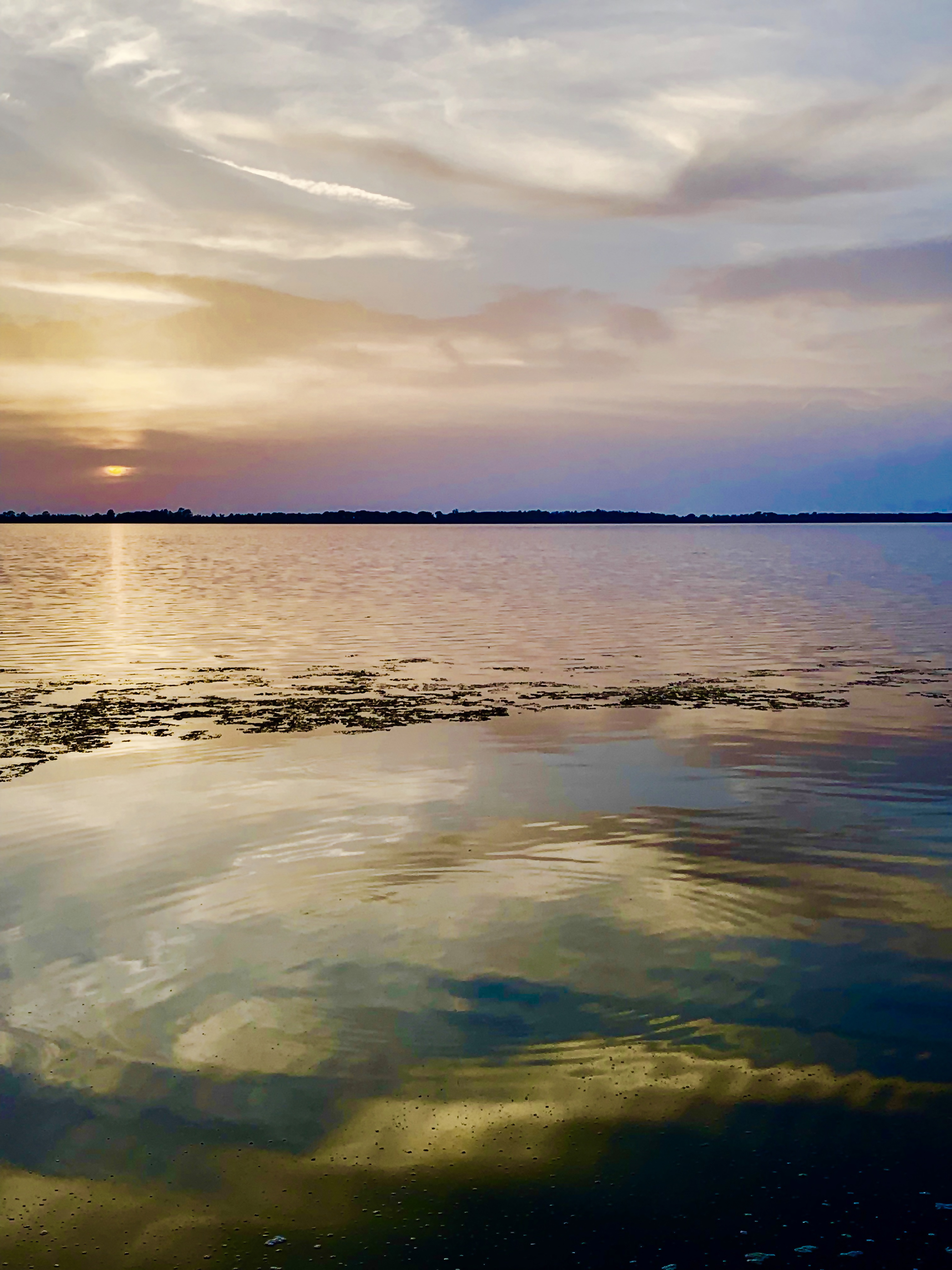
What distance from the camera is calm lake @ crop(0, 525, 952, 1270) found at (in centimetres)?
715

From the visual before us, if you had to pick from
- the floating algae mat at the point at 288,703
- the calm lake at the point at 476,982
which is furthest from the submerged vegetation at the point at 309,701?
the calm lake at the point at 476,982

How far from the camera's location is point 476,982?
10602 millimetres

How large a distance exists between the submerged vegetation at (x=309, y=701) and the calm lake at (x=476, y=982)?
21 cm

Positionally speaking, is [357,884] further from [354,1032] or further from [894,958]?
[894,958]

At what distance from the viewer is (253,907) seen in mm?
12609

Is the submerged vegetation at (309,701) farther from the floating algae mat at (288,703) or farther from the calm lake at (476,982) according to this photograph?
the calm lake at (476,982)

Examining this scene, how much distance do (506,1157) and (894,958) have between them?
5206mm

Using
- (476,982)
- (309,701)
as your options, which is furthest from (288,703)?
(476,982)

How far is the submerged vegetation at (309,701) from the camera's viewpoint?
23.0 metres

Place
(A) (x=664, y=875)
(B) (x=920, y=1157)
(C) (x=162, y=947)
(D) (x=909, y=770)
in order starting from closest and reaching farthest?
(B) (x=920, y=1157), (C) (x=162, y=947), (A) (x=664, y=875), (D) (x=909, y=770)

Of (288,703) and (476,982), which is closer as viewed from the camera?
(476,982)

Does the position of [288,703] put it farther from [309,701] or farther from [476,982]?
[476,982]

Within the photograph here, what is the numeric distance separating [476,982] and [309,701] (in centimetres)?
1682

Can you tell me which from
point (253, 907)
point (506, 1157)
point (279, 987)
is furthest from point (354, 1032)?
point (253, 907)
